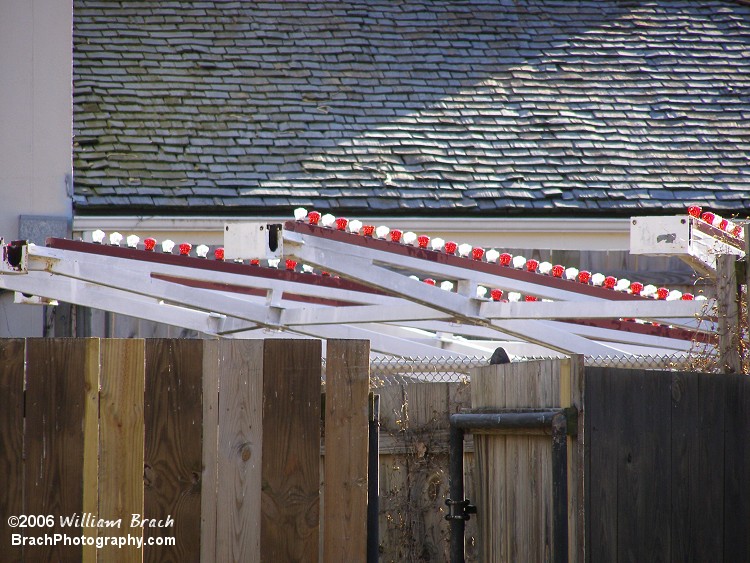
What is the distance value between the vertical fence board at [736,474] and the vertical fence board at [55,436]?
256 centimetres

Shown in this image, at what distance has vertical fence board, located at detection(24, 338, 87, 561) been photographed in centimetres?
402

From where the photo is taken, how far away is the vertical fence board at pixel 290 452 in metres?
4.14

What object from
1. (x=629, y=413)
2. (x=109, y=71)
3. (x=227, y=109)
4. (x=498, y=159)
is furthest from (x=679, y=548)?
(x=109, y=71)

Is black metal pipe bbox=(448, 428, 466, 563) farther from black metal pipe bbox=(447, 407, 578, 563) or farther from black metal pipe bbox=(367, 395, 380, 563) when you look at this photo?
black metal pipe bbox=(367, 395, 380, 563)

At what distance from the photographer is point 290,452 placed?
4.17 metres

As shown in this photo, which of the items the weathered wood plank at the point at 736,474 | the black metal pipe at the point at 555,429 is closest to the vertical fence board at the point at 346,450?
the black metal pipe at the point at 555,429

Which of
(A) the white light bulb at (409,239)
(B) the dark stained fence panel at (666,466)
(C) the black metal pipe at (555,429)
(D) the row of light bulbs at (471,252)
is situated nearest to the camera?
(C) the black metal pipe at (555,429)

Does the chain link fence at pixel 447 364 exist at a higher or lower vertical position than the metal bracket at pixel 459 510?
higher

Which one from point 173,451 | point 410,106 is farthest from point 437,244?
point 410,106

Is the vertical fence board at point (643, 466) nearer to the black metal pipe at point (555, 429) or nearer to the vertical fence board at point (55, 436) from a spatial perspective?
the black metal pipe at point (555, 429)

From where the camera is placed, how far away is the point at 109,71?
40.7ft

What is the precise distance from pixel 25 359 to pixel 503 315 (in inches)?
121

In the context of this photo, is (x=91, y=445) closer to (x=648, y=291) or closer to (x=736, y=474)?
(x=736, y=474)

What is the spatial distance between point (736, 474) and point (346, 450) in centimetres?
163
